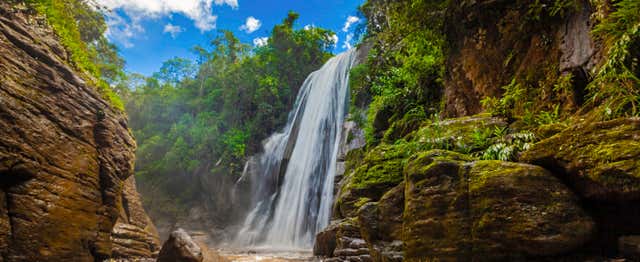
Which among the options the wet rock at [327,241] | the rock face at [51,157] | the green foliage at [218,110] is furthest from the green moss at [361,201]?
the green foliage at [218,110]

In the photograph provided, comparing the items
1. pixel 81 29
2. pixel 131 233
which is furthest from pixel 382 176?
pixel 81 29

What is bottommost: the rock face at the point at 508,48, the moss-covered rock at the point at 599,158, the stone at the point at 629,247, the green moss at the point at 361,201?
the stone at the point at 629,247

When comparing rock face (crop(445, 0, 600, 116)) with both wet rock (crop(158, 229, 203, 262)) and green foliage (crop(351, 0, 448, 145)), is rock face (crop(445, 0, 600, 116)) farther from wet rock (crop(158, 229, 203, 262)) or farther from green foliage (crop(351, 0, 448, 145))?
wet rock (crop(158, 229, 203, 262))

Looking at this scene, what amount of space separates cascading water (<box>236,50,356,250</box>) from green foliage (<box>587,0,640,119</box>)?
30.1 ft

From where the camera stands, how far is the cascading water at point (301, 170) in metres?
13.2

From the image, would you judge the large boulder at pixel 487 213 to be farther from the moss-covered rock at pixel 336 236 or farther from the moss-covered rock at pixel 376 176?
the moss-covered rock at pixel 336 236

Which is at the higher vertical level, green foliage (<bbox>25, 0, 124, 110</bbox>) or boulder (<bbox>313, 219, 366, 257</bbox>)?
green foliage (<bbox>25, 0, 124, 110</bbox>)

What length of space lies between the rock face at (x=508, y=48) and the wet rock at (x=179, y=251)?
19.5 feet

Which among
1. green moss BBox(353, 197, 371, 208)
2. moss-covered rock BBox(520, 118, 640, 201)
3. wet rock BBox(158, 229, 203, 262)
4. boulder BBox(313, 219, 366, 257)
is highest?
moss-covered rock BBox(520, 118, 640, 201)

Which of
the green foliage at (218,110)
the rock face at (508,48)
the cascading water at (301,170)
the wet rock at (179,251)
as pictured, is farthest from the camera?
the green foliage at (218,110)

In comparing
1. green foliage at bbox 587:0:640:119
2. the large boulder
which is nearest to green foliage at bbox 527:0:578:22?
green foliage at bbox 587:0:640:119

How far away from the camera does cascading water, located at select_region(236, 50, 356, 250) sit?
13.2 metres

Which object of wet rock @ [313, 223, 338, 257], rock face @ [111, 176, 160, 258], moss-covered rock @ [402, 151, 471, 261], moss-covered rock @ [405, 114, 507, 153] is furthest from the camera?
rock face @ [111, 176, 160, 258]

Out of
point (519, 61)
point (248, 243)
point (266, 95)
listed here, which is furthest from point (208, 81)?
point (519, 61)
